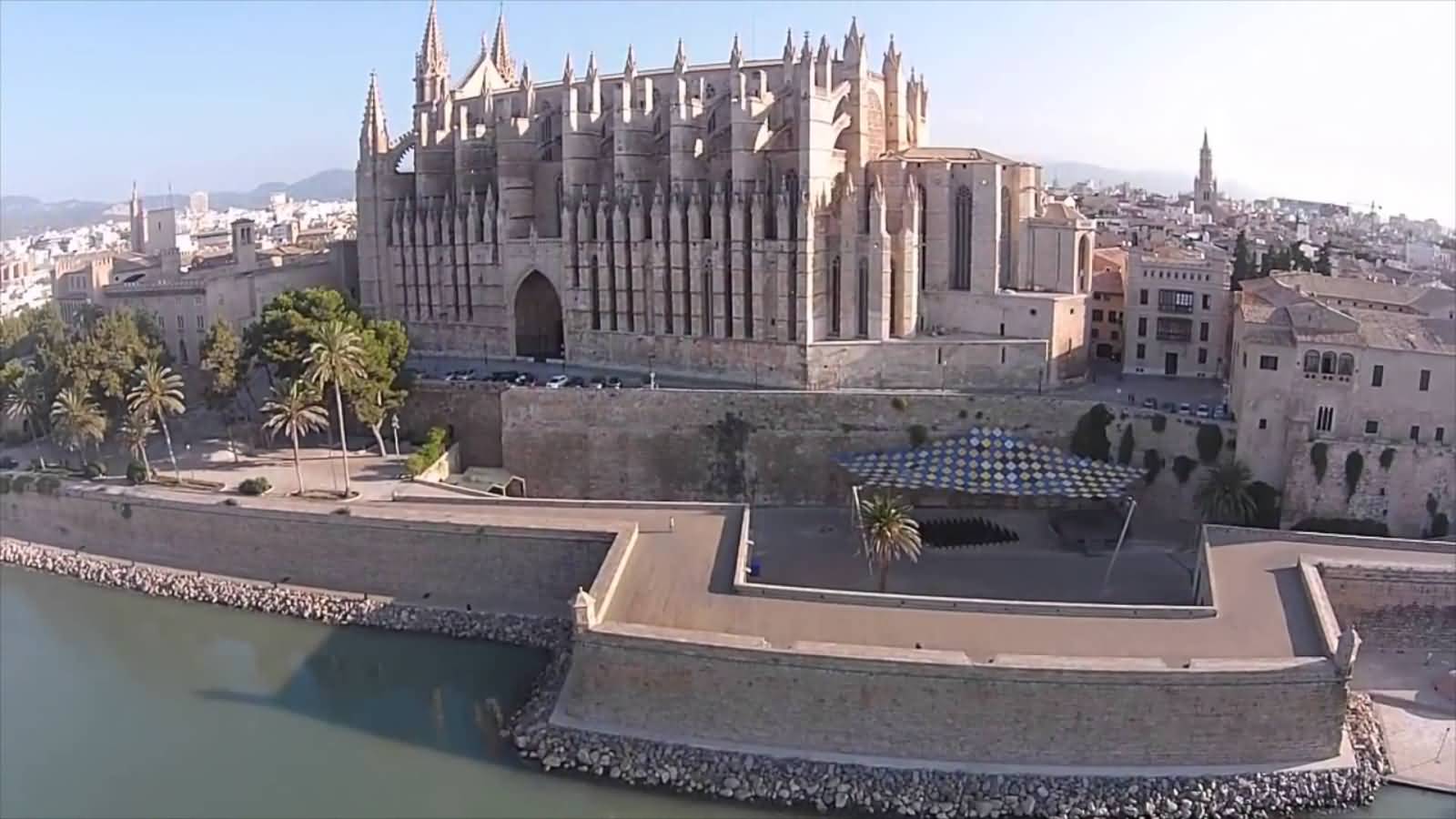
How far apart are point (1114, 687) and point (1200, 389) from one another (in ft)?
51.5

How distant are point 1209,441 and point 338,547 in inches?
857

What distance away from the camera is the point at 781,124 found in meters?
36.7

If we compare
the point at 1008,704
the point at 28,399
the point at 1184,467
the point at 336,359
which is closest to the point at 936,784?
the point at 1008,704

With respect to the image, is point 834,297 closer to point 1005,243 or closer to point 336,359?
point 1005,243

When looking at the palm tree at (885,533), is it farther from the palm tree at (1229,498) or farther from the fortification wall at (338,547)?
the palm tree at (1229,498)

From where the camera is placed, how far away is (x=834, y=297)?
35188 millimetres

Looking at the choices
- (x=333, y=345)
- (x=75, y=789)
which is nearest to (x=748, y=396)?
(x=333, y=345)

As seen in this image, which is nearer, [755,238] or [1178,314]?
[1178,314]

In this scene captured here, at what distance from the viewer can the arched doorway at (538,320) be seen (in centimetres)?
4097

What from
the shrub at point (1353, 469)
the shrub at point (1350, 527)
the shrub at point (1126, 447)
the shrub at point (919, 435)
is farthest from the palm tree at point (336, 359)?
the shrub at point (1353, 469)

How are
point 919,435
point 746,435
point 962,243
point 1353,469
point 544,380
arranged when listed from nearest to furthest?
point 1353,469 < point 919,435 < point 746,435 < point 962,243 < point 544,380

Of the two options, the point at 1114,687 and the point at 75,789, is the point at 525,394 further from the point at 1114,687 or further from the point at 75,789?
the point at 1114,687

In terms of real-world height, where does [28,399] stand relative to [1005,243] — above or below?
below

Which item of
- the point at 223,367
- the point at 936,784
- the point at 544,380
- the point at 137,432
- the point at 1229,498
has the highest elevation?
the point at 223,367
